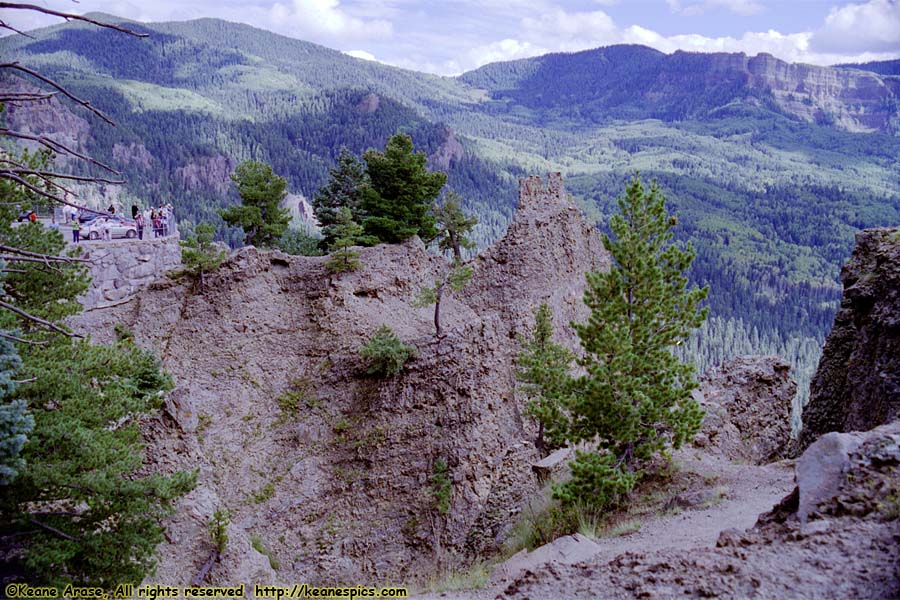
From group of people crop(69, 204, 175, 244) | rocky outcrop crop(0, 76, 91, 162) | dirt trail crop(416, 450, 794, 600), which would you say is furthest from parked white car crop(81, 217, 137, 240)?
rocky outcrop crop(0, 76, 91, 162)

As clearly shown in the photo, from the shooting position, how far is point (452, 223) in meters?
36.6

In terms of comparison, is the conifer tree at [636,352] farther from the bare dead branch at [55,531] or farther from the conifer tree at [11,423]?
the conifer tree at [11,423]

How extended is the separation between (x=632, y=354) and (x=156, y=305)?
20666 mm

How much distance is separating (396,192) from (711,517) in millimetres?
24200

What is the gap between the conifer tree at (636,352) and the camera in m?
17.2

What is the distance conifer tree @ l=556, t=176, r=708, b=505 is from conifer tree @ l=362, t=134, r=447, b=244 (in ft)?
55.1

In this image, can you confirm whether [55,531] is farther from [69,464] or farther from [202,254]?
[202,254]

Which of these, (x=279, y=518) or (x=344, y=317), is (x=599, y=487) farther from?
(x=344, y=317)

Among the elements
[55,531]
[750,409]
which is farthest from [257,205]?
[750,409]

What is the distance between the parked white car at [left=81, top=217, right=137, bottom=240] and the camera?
1200 inches

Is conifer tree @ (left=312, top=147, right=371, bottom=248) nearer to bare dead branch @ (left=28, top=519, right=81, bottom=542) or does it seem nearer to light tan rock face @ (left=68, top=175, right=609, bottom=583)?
light tan rock face @ (left=68, top=175, right=609, bottom=583)

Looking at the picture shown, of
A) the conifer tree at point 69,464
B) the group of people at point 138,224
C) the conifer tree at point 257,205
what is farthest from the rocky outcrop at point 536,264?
the conifer tree at point 69,464

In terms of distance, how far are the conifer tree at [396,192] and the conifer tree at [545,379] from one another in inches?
334

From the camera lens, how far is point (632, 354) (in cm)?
1741
